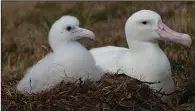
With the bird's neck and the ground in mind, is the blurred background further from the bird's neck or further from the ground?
the bird's neck

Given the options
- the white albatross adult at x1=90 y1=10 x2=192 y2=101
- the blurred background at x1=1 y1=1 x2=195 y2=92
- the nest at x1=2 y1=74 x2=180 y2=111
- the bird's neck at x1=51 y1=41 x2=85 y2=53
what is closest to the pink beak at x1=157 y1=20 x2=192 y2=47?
the white albatross adult at x1=90 y1=10 x2=192 y2=101

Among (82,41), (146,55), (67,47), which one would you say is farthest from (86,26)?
(67,47)

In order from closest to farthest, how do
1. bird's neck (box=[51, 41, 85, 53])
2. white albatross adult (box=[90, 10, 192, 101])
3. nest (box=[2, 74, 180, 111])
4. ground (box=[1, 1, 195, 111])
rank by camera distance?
nest (box=[2, 74, 180, 111])
ground (box=[1, 1, 195, 111])
bird's neck (box=[51, 41, 85, 53])
white albatross adult (box=[90, 10, 192, 101])

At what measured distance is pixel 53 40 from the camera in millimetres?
5367

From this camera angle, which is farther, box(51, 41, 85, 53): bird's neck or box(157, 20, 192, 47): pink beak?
box(157, 20, 192, 47): pink beak

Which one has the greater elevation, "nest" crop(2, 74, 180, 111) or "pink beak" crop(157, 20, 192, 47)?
"pink beak" crop(157, 20, 192, 47)

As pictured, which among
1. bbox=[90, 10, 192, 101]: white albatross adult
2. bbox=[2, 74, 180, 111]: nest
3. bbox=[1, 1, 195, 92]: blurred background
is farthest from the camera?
bbox=[1, 1, 195, 92]: blurred background

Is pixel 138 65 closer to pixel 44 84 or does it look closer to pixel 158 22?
pixel 158 22

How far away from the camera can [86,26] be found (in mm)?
9383

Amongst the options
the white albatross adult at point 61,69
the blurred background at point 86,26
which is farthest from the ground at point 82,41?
the white albatross adult at point 61,69

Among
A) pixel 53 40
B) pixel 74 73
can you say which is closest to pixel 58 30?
pixel 53 40

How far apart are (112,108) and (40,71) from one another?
0.64m

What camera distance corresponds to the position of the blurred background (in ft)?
20.9

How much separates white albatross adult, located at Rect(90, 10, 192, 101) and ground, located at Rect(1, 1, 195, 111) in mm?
231
